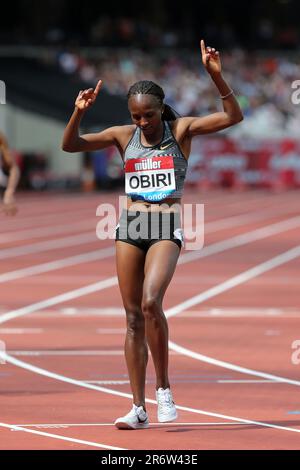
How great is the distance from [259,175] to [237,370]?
107ft

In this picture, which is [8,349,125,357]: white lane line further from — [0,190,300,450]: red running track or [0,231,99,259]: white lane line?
[0,231,99,259]: white lane line

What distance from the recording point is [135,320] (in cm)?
941

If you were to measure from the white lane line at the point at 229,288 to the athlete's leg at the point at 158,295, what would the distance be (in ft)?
7.22

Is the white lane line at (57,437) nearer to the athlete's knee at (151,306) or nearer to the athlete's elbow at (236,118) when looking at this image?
the athlete's knee at (151,306)

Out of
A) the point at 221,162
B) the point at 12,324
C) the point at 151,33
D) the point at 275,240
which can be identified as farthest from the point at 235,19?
the point at 12,324

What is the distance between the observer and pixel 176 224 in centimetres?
948

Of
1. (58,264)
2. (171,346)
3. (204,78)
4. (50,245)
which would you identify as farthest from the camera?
(204,78)

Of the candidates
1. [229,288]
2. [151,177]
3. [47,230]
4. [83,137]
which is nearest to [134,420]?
[151,177]

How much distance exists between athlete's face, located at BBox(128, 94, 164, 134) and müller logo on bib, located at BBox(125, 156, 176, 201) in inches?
9.7

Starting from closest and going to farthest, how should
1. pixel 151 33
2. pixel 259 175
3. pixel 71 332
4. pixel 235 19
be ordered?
pixel 71 332, pixel 259 175, pixel 151 33, pixel 235 19

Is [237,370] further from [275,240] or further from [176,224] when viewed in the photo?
[275,240]

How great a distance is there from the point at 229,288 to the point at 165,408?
9.50 meters

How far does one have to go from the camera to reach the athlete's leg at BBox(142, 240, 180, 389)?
916 centimetres

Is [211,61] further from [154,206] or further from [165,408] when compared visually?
[165,408]
